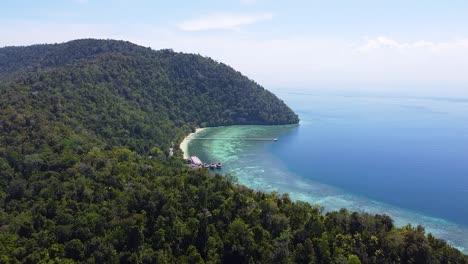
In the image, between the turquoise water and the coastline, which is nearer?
the turquoise water

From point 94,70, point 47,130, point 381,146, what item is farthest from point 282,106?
point 47,130

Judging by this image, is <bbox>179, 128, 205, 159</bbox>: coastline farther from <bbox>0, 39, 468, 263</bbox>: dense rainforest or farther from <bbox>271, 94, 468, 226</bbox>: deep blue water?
<bbox>271, 94, 468, 226</bbox>: deep blue water

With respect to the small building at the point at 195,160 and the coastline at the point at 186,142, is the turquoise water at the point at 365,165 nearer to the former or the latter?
the coastline at the point at 186,142

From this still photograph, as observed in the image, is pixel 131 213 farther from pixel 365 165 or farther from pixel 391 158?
pixel 391 158

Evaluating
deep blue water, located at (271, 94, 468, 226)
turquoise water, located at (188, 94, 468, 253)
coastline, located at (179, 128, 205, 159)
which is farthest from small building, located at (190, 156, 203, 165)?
deep blue water, located at (271, 94, 468, 226)

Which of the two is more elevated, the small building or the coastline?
the coastline

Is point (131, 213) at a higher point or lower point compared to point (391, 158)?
higher

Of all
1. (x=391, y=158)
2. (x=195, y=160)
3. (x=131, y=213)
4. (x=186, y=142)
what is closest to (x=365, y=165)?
(x=391, y=158)

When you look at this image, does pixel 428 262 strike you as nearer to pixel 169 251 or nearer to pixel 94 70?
pixel 169 251
